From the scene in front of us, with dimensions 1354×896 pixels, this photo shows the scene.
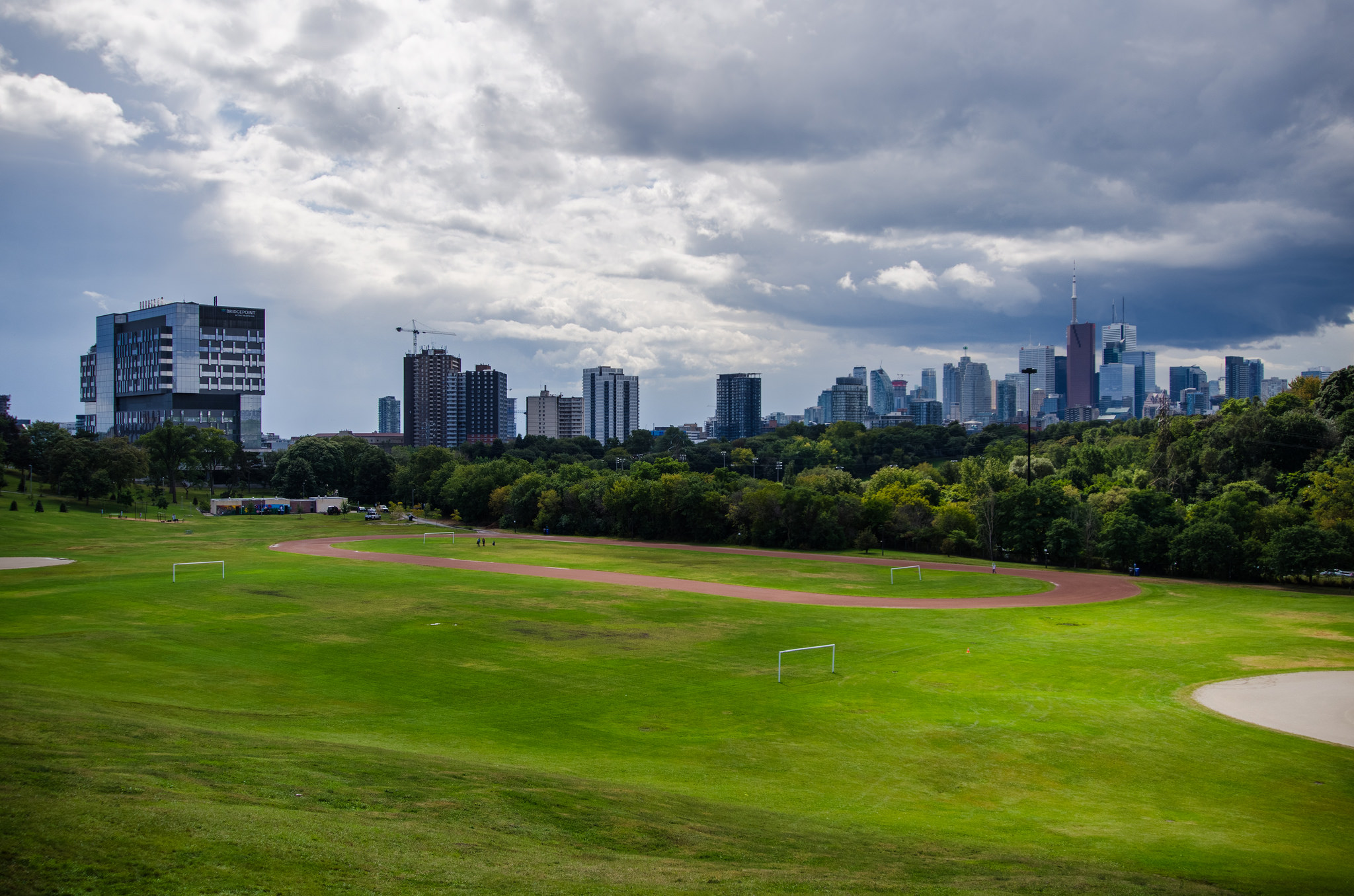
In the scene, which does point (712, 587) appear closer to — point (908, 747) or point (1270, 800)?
point (908, 747)

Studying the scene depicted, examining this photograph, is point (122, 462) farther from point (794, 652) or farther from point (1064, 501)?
point (1064, 501)

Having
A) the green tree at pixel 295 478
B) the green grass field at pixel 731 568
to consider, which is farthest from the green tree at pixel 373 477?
the green grass field at pixel 731 568

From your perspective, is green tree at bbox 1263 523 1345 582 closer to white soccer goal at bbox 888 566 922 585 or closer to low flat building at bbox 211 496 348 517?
white soccer goal at bbox 888 566 922 585

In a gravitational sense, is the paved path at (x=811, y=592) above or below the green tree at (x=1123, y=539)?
below

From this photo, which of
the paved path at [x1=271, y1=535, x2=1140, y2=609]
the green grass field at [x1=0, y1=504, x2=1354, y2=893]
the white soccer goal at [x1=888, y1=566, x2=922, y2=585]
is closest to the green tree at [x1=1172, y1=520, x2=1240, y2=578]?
the paved path at [x1=271, y1=535, x2=1140, y2=609]

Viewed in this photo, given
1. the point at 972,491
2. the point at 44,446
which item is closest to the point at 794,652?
the point at 972,491

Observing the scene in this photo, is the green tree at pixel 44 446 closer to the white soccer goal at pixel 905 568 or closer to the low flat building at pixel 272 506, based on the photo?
the low flat building at pixel 272 506

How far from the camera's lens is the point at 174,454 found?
405ft

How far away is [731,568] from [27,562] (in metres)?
55.5

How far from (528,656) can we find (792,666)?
38.5ft

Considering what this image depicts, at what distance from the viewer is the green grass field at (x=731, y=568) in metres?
58.1

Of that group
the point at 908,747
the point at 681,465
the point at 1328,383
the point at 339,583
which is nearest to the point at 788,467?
the point at 681,465

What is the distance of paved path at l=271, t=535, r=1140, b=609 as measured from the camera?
52.3 meters

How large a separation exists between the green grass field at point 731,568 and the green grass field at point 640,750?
1018 centimetres
